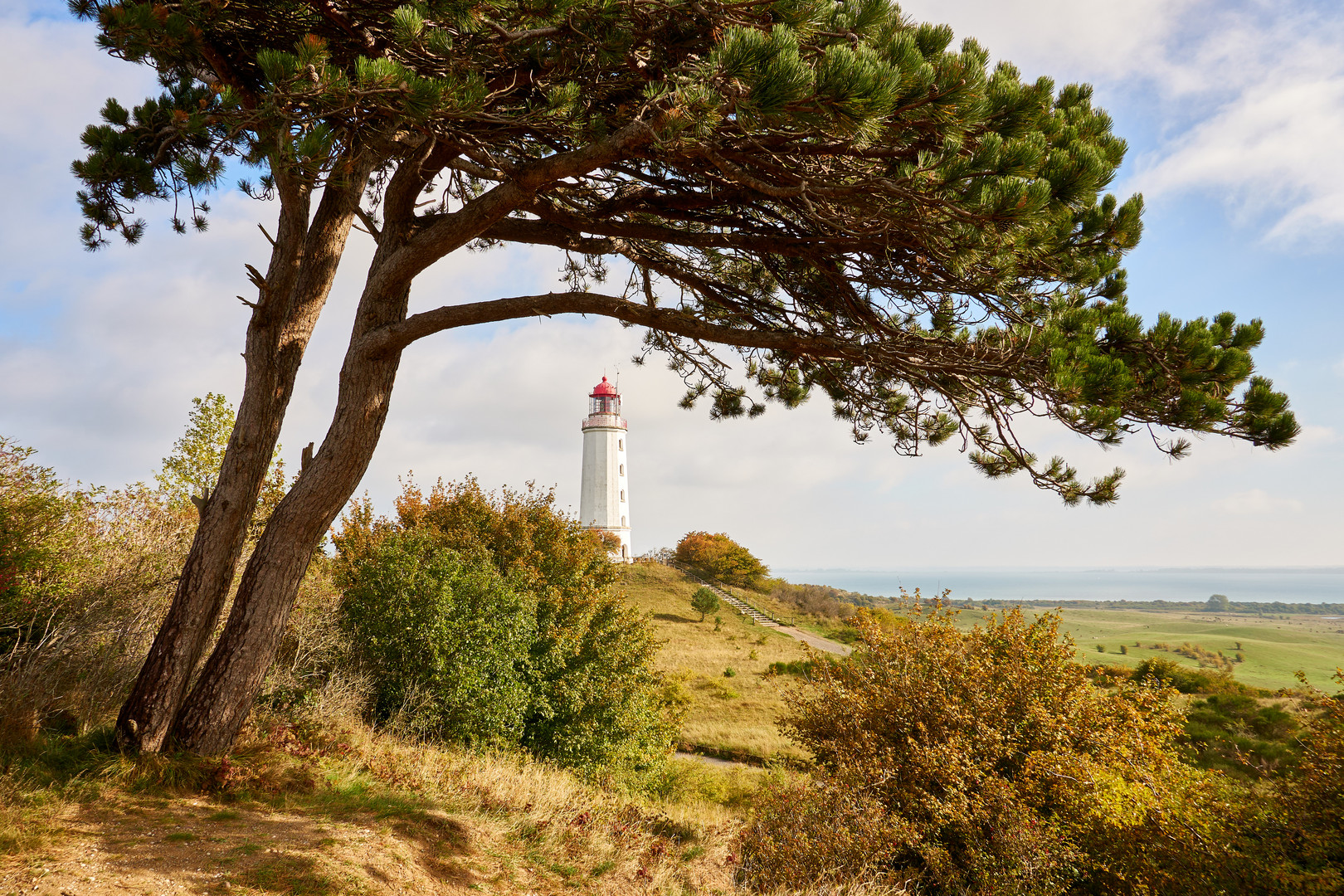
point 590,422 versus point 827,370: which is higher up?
point 590,422

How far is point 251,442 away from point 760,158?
18.3 feet

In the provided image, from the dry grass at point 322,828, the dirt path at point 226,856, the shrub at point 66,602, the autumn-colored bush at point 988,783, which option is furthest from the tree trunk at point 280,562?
the autumn-colored bush at point 988,783

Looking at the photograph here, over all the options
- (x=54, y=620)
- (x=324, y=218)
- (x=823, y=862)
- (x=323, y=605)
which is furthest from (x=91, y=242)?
(x=823, y=862)

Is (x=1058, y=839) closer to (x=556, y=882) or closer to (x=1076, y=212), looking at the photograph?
(x=556, y=882)

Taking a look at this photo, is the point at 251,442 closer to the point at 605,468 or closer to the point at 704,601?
the point at 704,601

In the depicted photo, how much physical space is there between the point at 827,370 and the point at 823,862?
17.2 ft

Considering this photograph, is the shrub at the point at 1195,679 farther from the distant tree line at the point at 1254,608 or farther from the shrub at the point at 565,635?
the distant tree line at the point at 1254,608

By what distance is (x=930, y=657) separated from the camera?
858cm

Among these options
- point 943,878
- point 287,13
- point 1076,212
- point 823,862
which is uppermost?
point 287,13

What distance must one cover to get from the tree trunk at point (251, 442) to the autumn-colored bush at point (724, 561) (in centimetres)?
4320

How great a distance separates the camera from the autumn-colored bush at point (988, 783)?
6273mm

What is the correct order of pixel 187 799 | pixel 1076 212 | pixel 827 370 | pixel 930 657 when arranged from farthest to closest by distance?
pixel 930 657, pixel 827 370, pixel 187 799, pixel 1076 212

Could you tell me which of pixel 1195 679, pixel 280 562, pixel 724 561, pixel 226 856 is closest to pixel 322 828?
pixel 226 856

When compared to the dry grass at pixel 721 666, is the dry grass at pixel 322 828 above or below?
above
